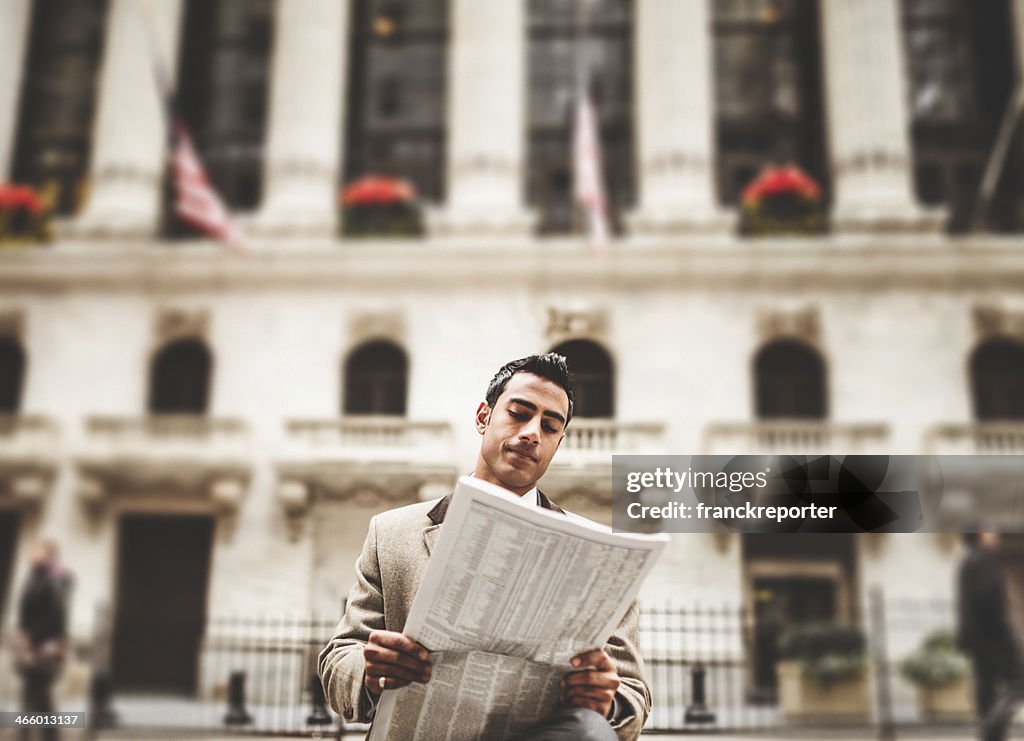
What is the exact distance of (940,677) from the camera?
595 cm

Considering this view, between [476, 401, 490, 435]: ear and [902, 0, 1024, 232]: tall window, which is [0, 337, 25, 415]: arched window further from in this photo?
[902, 0, 1024, 232]: tall window

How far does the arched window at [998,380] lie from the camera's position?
255 inches

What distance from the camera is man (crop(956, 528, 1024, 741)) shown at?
489cm

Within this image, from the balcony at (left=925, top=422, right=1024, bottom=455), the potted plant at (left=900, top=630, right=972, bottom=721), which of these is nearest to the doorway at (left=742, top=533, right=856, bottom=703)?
the potted plant at (left=900, top=630, right=972, bottom=721)

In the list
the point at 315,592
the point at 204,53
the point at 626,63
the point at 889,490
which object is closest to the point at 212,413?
the point at 315,592

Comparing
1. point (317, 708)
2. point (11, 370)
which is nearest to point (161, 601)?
point (11, 370)

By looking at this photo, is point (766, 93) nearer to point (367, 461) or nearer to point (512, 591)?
point (367, 461)

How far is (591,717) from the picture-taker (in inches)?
86.0

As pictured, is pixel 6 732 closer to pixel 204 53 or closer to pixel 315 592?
pixel 315 592

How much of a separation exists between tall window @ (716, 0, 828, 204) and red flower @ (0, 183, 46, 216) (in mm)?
5833

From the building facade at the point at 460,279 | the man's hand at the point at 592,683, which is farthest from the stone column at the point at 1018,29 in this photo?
the man's hand at the point at 592,683

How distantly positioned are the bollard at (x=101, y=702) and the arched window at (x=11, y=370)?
210 centimetres

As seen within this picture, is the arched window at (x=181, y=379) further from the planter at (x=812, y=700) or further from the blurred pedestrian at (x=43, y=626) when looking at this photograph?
the planter at (x=812, y=700)

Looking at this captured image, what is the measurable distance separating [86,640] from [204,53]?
17.0 ft
